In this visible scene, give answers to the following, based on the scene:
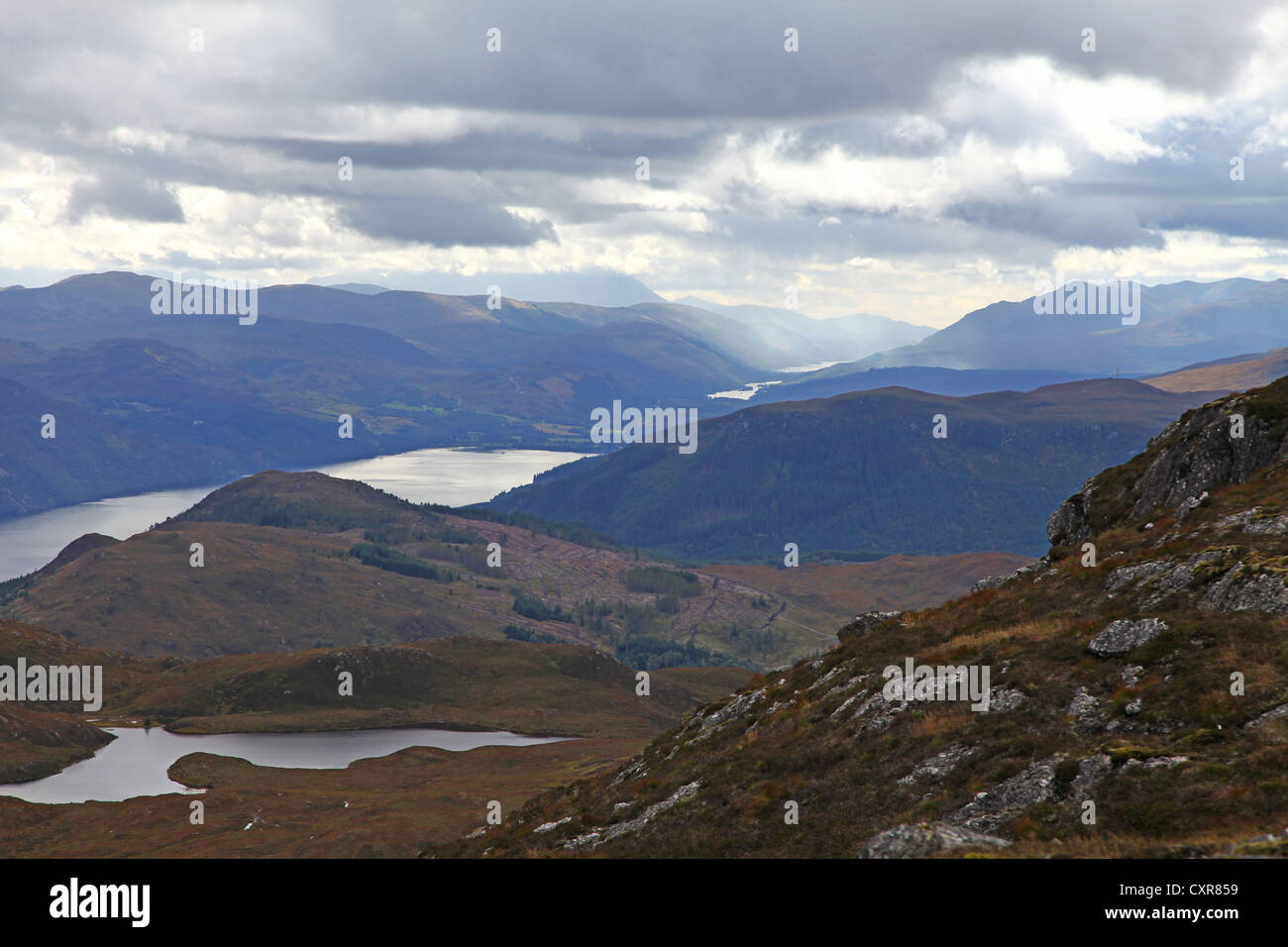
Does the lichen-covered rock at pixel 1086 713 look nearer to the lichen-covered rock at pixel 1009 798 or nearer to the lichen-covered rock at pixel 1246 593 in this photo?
A: the lichen-covered rock at pixel 1009 798

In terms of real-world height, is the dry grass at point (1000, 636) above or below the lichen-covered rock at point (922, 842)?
above

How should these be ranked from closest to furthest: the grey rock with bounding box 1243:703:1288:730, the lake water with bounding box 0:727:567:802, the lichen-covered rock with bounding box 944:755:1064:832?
the lichen-covered rock with bounding box 944:755:1064:832, the grey rock with bounding box 1243:703:1288:730, the lake water with bounding box 0:727:567:802

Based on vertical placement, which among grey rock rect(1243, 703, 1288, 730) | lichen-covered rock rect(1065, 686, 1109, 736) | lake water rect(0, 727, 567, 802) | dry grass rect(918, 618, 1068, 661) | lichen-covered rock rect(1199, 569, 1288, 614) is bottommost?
lake water rect(0, 727, 567, 802)

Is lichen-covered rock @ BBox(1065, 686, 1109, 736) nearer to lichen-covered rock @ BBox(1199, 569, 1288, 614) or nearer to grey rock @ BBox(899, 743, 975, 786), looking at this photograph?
grey rock @ BBox(899, 743, 975, 786)

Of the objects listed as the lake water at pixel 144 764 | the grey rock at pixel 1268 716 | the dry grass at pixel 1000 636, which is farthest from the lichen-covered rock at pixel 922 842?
the lake water at pixel 144 764

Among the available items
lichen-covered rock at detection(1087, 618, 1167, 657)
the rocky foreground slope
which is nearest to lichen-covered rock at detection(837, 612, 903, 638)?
the rocky foreground slope

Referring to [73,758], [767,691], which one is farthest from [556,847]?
[73,758]

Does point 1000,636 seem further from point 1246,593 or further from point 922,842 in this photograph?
point 922,842
